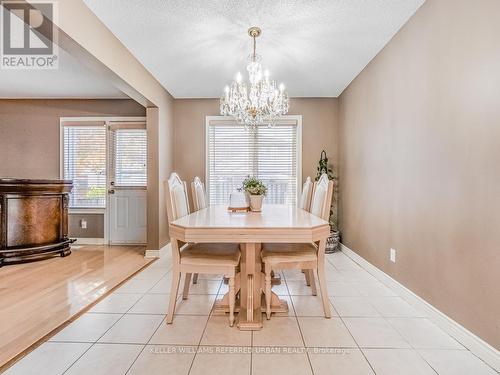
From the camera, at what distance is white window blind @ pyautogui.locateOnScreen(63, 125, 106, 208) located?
16.3 ft

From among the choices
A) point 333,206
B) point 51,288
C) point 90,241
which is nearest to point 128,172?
point 90,241

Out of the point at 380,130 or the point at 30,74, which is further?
the point at 30,74

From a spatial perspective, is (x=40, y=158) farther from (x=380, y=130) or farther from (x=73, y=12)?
(x=380, y=130)

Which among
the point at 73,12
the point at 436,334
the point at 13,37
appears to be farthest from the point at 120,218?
the point at 436,334

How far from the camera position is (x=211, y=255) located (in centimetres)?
224

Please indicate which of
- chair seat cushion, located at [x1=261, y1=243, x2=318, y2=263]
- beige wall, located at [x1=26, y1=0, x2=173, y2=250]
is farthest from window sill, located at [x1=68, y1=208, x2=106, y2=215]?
chair seat cushion, located at [x1=261, y1=243, x2=318, y2=263]

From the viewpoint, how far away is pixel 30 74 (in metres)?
3.91

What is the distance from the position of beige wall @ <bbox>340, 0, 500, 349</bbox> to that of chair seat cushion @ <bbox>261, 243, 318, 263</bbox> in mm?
900

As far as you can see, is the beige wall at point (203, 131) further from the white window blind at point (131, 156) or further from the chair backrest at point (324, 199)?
the chair backrest at point (324, 199)

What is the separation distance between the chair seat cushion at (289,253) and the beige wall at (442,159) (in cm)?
90

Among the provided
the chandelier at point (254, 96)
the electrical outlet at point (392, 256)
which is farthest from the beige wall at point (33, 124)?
the electrical outlet at point (392, 256)

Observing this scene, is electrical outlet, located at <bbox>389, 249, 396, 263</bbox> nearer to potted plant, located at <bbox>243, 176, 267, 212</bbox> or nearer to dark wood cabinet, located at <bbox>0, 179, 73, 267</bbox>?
potted plant, located at <bbox>243, 176, 267, 212</bbox>

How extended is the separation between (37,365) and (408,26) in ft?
12.0

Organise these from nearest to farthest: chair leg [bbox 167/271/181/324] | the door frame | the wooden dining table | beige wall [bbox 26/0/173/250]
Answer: the wooden dining table
chair leg [bbox 167/271/181/324]
beige wall [bbox 26/0/173/250]
the door frame
